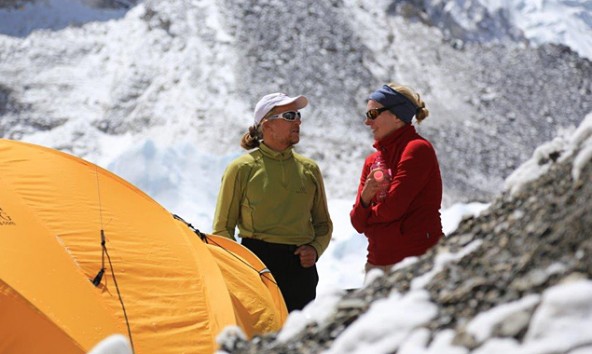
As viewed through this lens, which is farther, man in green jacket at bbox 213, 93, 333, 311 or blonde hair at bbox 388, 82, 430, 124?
man in green jacket at bbox 213, 93, 333, 311

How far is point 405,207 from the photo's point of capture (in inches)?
164

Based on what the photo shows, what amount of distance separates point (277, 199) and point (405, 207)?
40.2 inches

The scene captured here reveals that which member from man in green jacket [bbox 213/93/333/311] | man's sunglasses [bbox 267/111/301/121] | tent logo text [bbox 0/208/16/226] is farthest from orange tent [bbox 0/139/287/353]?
man's sunglasses [bbox 267/111/301/121]

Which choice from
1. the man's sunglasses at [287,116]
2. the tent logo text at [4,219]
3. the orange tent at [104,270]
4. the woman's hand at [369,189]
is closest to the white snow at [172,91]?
the orange tent at [104,270]

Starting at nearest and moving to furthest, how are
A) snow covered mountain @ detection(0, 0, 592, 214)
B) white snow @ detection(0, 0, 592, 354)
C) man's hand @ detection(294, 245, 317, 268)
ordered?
man's hand @ detection(294, 245, 317, 268), white snow @ detection(0, 0, 592, 354), snow covered mountain @ detection(0, 0, 592, 214)

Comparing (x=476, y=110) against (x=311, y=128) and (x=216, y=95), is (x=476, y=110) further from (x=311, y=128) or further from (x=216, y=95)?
(x=216, y=95)

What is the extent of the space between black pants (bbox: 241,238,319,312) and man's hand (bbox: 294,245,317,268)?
49 millimetres

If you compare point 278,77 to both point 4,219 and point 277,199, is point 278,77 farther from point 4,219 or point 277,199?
point 4,219

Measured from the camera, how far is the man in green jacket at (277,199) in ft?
16.5

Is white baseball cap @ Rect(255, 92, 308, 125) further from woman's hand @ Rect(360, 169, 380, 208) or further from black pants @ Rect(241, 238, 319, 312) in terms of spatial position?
woman's hand @ Rect(360, 169, 380, 208)

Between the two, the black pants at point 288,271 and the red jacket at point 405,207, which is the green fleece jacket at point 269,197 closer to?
the black pants at point 288,271

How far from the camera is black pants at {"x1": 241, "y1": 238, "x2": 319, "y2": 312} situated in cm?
514

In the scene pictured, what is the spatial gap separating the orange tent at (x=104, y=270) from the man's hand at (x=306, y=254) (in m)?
0.20

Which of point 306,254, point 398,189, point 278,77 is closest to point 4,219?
point 306,254
